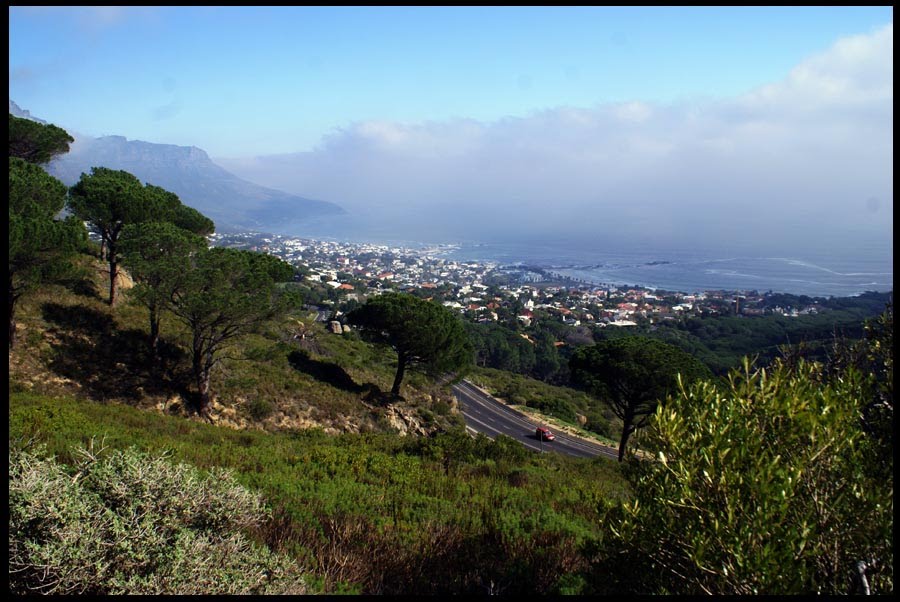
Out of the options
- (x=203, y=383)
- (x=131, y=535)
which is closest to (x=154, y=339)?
(x=203, y=383)

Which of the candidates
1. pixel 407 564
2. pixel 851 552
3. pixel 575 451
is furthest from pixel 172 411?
pixel 575 451

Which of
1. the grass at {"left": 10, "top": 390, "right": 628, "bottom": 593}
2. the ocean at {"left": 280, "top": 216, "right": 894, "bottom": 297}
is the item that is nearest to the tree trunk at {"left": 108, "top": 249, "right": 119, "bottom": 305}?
the grass at {"left": 10, "top": 390, "right": 628, "bottom": 593}

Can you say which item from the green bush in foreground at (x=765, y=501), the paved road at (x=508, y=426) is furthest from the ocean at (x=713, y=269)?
the green bush in foreground at (x=765, y=501)

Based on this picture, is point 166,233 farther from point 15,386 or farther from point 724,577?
point 724,577

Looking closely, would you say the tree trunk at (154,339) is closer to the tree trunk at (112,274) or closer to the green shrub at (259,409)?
the tree trunk at (112,274)

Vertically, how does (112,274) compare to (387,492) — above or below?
above

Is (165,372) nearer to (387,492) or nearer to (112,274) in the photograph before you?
(112,274)

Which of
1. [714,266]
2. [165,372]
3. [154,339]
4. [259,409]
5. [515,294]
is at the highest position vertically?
[714,266]
